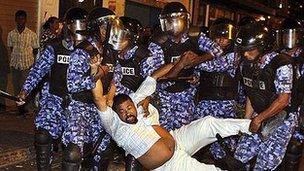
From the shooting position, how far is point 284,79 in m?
5.27

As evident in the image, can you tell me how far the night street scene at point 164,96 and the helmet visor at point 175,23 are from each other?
13 mm

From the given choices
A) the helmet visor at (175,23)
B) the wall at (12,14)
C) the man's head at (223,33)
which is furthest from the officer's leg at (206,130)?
the wall at (12,14)

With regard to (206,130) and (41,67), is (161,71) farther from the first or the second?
(41,67)

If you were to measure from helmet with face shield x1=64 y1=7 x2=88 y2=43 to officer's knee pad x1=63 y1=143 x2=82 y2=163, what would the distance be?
1.14m

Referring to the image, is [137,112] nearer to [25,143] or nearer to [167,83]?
[167,83]

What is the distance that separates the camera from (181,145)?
17.2 ft

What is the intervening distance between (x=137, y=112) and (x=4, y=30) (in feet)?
20.8

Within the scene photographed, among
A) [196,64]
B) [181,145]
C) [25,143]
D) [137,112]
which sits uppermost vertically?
[196,64]

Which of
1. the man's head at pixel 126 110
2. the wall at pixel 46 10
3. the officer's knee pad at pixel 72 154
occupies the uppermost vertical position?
the wall at pixel 46 10

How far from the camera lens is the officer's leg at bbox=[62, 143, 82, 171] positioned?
5297mm

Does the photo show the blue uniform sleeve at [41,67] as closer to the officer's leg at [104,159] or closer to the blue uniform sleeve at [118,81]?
the blue uniform sleeve at [118,81]

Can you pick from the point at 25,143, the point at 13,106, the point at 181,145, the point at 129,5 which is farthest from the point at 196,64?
the point at 129,5

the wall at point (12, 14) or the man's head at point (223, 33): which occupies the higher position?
the wall at point (12, 14)

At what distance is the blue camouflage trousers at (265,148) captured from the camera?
18.1ft
